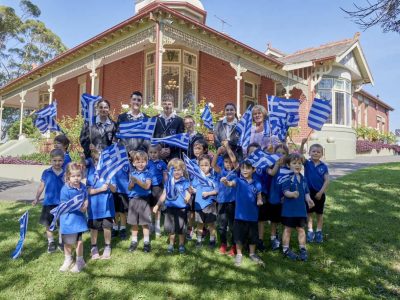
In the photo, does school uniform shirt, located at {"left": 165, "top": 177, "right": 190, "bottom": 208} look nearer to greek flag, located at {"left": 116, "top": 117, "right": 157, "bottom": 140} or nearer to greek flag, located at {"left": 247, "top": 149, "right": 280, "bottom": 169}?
greek flag, located at {"left": 116, "top": 117, "right": 157, "bottom": 140}

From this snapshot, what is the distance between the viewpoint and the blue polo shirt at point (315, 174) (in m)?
4.84

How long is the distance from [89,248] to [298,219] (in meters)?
2.74

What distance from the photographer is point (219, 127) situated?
→ 5078 millimetres

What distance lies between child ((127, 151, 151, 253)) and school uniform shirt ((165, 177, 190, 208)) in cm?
30

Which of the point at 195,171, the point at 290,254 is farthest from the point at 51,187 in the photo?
the point at 290,254

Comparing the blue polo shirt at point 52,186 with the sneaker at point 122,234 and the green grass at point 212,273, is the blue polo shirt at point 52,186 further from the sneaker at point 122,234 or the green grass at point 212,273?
the sneaker at point 122,234

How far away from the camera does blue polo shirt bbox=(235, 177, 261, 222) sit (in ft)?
13.7

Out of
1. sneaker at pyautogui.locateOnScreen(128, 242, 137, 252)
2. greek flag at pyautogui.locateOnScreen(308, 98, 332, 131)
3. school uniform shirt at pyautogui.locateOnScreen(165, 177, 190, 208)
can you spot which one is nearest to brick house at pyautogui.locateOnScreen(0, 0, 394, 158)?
greek flag at pyautogui.locateOnScreen(308, 98, 332, 131)

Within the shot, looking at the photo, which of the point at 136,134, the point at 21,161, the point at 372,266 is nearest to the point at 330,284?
the point at 372,266

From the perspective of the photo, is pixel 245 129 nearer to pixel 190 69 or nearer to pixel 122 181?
pixel 122 181

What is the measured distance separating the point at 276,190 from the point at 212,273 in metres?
1.35

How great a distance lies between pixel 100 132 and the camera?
16.1 feet

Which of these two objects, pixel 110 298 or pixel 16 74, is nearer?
pixel 110 298

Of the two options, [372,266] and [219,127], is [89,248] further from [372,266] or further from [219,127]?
[372,266]
